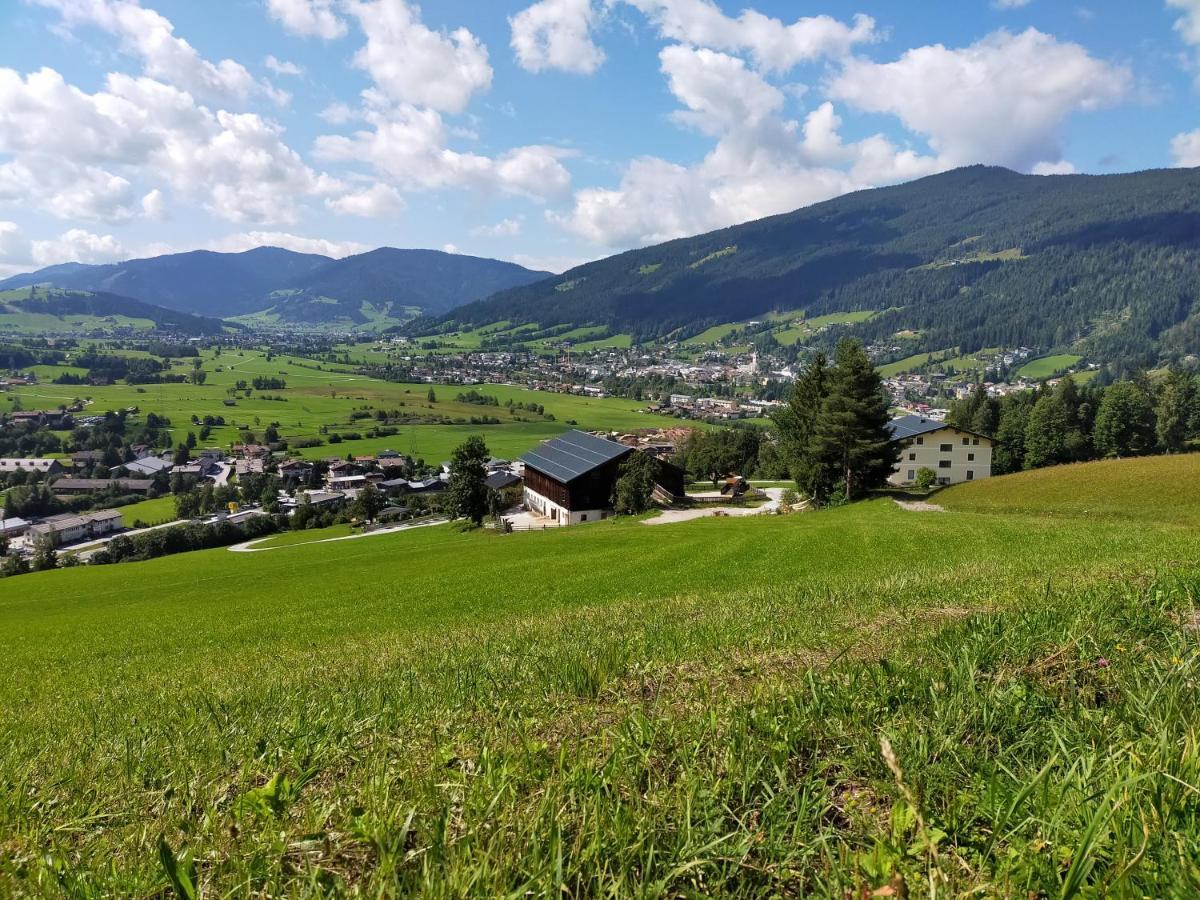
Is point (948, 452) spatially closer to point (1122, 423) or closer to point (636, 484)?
point (1122, 423)

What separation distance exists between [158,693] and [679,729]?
8.83 meters

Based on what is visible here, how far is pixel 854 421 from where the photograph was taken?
40781mm

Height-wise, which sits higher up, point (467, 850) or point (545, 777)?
point (467, 850)

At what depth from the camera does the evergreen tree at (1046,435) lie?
67562 mm

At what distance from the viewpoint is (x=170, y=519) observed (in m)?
103

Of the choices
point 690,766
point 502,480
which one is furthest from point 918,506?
point 502,480

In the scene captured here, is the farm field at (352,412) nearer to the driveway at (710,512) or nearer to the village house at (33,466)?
the village house at (33,466)

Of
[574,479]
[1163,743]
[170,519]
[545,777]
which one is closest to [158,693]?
[545,777]

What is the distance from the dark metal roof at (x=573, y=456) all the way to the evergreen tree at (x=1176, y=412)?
219ft

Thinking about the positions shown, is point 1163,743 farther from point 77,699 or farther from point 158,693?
point 77,699

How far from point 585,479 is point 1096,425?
6013 cm

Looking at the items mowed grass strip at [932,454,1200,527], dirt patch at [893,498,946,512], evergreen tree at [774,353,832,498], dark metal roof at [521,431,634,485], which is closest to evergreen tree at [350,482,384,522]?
dark metal roof at [521,431,634,485]

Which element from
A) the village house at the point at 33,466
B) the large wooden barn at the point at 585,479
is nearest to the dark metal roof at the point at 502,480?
the large wooden barn at the point at 585,479

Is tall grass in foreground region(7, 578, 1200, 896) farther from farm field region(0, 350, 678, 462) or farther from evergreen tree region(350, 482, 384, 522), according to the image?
farm field region(0, 350, 678, 462)
